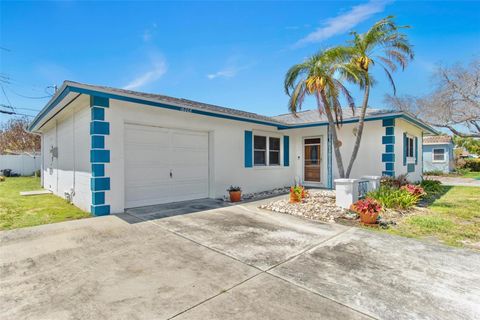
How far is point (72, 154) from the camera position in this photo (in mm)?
7891

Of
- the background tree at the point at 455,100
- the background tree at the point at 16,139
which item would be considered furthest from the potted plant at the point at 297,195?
the background tree at the point at 16,139

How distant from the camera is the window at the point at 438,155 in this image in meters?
22.7

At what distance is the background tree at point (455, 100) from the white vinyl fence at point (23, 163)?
121 ft

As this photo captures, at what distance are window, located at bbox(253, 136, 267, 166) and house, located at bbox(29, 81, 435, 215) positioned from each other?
0.05m

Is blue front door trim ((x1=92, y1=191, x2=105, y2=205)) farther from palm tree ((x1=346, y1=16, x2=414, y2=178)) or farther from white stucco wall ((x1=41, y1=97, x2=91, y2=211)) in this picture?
palm tree ((x1=346, y1=16, x2=414, y2=178))

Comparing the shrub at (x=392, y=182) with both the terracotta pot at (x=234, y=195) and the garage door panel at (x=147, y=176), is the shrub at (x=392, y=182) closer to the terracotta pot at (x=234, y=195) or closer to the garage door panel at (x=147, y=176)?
the terracotta pot at (x=234, y=195)

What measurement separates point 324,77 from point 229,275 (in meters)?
6.33

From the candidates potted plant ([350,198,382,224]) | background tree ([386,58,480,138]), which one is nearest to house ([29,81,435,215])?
potted plant ([350,198,382,224])

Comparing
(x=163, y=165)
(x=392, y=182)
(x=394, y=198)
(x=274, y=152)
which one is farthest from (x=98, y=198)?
(x=392, y=182)

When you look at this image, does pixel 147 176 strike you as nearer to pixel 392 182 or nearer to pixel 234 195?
pixel 234 195

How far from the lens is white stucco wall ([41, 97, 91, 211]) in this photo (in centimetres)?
665

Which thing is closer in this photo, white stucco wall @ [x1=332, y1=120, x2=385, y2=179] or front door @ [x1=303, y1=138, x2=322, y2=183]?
white stucco wall @ [x1=332, y1=120, x2=385, y2=179]

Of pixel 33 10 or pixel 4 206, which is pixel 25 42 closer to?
pixel 33 10

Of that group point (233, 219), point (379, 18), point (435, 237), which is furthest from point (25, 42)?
point (435, 237)
